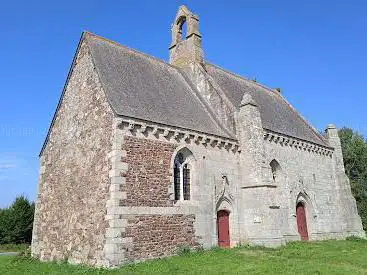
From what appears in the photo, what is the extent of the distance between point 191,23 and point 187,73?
392cm

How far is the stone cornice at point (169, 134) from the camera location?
16.0m

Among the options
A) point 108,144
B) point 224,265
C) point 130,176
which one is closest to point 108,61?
point 108,144

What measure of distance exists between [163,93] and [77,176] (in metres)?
6.55

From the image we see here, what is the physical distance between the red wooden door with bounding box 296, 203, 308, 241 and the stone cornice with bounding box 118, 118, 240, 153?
7.25 m

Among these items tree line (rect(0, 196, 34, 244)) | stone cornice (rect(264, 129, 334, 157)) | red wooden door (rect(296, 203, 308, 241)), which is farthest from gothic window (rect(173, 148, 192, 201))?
tree line (rect(0, 196, 34, 244))

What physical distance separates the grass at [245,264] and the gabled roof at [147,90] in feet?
20.2

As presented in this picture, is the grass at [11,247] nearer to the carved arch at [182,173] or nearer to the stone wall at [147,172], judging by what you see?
the carved arch at [182,173]

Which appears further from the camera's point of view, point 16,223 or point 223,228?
point 16,223

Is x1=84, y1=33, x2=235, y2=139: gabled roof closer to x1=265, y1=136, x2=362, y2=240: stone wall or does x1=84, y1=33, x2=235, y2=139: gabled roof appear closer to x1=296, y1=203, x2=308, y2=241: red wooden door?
x1=265, y1=136, x2=362, y2=240: stone wall

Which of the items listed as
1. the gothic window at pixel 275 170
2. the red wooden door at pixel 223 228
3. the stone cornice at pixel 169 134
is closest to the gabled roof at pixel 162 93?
the stone cornice at pixel 169 134

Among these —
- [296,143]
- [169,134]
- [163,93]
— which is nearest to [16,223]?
[163,93]

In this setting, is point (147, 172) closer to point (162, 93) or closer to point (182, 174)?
point (182, 174)

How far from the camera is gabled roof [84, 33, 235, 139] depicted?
17391mm

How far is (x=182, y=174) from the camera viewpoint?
58.9 feet
